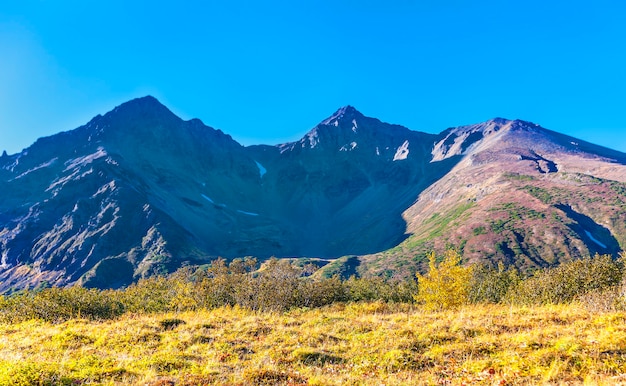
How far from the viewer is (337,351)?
1438 cm

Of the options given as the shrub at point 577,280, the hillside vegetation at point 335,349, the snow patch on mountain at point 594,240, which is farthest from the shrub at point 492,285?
the snow patch on mountain at point 594,240

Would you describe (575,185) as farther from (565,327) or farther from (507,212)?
(565,327)

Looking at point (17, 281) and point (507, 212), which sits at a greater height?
point (507, 212)

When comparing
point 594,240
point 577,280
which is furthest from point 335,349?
point 594,240

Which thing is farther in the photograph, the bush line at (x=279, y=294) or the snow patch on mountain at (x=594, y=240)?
the snow patch on mountain at (x=594, y=240)

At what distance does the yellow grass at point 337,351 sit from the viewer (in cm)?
1088

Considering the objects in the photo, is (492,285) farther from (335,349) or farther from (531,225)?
(531,225)

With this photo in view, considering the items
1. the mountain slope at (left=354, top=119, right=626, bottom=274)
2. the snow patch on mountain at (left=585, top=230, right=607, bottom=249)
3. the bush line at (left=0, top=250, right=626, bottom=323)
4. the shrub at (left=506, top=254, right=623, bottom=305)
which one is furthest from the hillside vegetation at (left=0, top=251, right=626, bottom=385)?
the snow patch on mountain at (left=585, top=230, right=607, bottom=249)

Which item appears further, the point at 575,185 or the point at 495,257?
the point at 575,185

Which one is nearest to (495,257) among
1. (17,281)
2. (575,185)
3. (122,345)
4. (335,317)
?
(575,185)

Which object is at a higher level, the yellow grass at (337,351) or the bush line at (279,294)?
the yellow grass at (337,351)

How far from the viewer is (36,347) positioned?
595 inches

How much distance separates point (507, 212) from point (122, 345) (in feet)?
571

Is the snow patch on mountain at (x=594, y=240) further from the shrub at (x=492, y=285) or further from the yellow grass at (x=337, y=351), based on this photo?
the yellow grass at (x=337, y=351)
